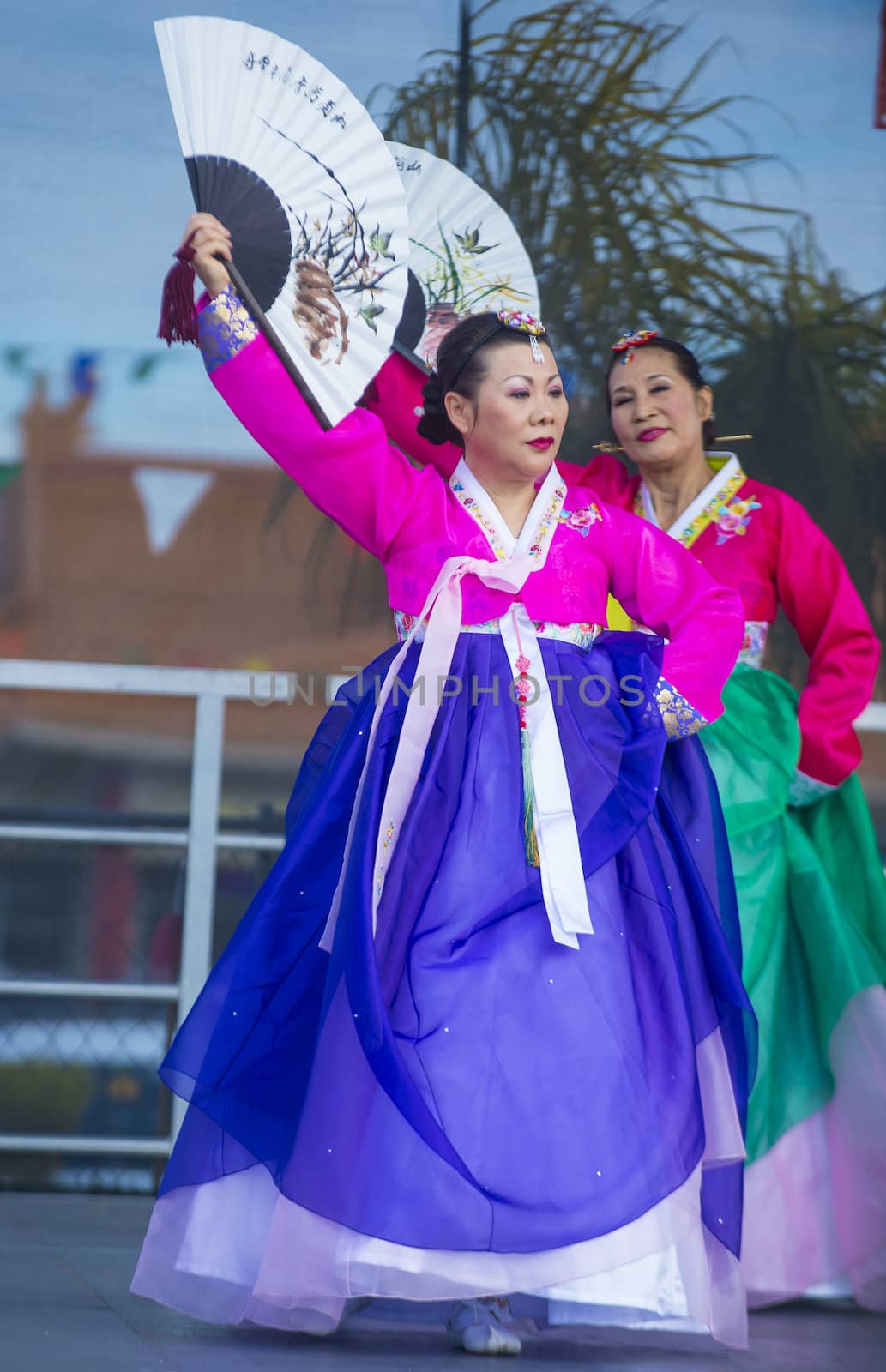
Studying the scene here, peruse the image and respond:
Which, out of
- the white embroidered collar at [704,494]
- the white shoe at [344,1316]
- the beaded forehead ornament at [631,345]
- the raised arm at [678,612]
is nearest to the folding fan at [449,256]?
the beaded forehead ornament at [631,345]

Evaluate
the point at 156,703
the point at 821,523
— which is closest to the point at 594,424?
the point at 821,523

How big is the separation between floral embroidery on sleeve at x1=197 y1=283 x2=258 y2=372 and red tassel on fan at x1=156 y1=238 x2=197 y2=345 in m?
0.02

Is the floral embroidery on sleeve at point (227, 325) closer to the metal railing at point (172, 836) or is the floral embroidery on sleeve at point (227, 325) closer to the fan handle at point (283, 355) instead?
the fan handle at point (283, 355)

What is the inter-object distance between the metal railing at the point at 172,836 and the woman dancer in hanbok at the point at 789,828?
0.54 metres

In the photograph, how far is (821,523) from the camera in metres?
3.64

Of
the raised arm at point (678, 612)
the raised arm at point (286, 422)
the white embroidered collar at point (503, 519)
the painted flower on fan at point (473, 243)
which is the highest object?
the painted flower on fan at point (473, 243)

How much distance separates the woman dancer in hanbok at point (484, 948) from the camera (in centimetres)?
188

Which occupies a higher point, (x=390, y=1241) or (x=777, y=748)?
(x=777, y=748)

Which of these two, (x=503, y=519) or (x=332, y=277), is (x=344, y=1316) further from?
(x=332, y=277)

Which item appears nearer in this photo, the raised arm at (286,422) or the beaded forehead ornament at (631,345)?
the raised arm at (286,422)

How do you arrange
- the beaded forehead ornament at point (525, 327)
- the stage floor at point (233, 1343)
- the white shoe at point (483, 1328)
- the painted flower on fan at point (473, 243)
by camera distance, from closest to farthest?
the stage floor at point (233, 1343) → the white shoe at point (483, 1328) → the beaded forehead ornament at point (525, 327) → the painted flower on fan at point (473, 243)

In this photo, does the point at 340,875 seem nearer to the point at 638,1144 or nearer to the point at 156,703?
the point at 638,1144

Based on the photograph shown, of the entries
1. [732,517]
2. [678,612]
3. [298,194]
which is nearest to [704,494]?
[732,517]

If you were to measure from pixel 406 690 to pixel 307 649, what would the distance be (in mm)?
1335
